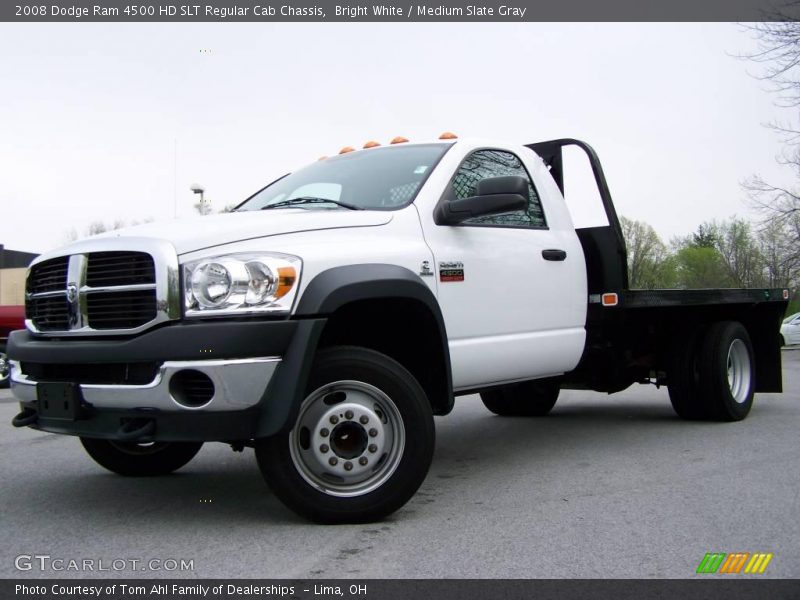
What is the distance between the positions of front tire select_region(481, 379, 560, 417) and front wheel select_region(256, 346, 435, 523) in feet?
13.4

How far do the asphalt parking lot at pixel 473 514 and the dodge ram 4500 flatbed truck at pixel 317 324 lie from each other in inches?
13.1

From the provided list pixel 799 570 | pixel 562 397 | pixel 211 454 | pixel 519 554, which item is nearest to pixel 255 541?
pixel 519 554

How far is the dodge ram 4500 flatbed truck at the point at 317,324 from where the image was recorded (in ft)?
11.9

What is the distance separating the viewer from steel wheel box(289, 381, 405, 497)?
3838mm

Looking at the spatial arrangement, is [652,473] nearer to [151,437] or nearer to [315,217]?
[315,217]

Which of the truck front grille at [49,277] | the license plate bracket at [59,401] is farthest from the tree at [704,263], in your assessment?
the license plate bracket at [59,401]

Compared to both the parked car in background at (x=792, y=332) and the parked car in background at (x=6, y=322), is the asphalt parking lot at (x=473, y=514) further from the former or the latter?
the parked car in background at (x=792, y=332)

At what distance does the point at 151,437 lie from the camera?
3.63m

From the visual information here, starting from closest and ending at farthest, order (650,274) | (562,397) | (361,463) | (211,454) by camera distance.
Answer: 1. (361,463)
2. (211,454)
3. (562,397)
4. (650,274)

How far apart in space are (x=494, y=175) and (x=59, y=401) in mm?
3045

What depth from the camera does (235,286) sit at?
Result: 3.67m

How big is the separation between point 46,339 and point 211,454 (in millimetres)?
2239
